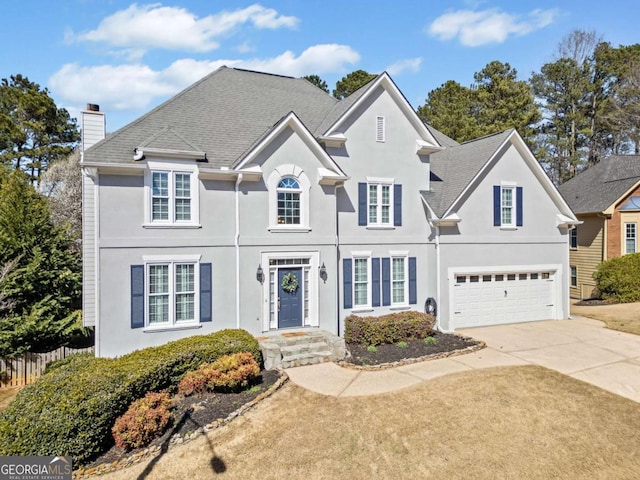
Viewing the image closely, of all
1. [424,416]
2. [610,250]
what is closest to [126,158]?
[424,416]

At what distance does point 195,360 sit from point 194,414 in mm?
1683

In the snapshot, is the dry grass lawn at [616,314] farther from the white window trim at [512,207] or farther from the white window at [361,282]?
the white window at [361,282]

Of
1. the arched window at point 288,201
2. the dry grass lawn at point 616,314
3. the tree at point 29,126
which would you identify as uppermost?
the tree at point 29,126

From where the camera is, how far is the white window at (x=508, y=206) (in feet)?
56.4

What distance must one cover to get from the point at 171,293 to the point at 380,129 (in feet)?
33.0

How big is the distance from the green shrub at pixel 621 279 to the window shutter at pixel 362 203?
52.3ft

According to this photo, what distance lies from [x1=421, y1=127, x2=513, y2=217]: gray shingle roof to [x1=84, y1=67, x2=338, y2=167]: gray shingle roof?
5.73 metres

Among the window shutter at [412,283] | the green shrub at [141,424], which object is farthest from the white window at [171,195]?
the window shutter at [412,283]

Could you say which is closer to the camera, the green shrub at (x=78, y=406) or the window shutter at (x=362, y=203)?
the green shrub at (x=78, y=406)

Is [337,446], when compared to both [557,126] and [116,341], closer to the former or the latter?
[116,341]

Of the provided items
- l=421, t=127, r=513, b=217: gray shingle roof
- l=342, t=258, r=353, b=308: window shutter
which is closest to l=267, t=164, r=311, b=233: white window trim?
l=342, t=258, r=353, b=308: window shutter

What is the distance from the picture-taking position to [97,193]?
469 inches

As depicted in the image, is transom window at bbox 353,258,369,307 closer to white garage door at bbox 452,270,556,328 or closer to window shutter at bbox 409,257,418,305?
window shutter at bbox 409,257,418,305

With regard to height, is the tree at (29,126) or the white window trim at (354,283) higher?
the tree at (29,126)
